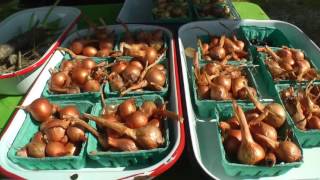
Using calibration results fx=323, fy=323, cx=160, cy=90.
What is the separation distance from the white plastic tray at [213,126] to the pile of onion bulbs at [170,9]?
0.70 ft

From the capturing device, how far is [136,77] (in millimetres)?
1161

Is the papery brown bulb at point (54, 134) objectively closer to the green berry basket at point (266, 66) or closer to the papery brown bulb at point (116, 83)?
the papery brown bulb at point (116, 83)

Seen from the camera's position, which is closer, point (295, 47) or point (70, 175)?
point (70, 175)

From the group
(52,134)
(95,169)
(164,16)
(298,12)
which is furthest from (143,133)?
(298,12)

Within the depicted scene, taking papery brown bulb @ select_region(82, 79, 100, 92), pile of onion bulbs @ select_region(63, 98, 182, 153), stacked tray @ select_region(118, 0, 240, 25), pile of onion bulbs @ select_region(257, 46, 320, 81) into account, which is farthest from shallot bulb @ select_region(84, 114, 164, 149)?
stacked tray @ select_region(118, 0, 240, 25)

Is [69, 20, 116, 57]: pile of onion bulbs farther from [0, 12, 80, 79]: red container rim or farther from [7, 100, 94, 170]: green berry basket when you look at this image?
[7, 100, 94, 170]: green berry basket

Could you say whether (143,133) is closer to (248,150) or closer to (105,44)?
(248,150)

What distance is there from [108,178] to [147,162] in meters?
0.12

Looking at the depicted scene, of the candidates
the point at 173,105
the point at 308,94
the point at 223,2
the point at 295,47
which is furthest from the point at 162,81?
the point at 223,2

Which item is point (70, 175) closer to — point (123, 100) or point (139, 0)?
point (123, 100)

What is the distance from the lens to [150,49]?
4.33 ft

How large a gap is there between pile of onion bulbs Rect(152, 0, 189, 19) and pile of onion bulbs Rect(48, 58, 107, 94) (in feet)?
1.81

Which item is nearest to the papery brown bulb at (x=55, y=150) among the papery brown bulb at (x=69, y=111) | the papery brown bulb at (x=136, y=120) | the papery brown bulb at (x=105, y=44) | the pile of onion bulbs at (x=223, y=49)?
the papery brown bulb at (x=69, y=111)

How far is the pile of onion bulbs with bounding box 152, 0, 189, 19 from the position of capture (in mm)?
1682
